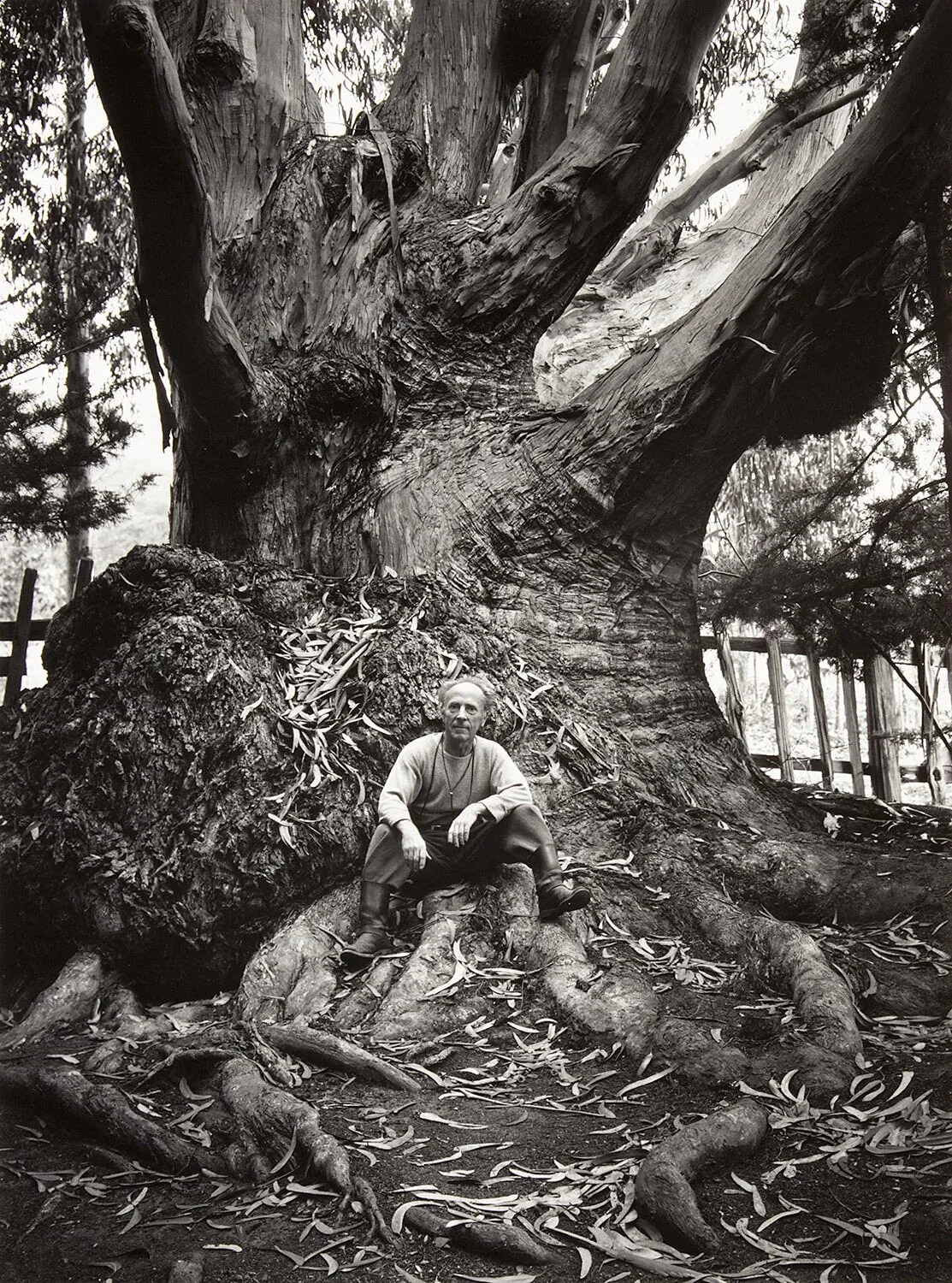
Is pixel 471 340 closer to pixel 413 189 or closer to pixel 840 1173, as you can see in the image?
pixel 413 189

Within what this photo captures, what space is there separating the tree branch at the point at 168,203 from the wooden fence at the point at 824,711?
11.4 ft

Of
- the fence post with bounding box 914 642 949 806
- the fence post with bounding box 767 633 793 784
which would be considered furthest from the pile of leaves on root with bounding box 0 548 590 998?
the fence post with bounding box 767 633 793 784

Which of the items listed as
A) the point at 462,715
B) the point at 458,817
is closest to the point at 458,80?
the point at 462,715

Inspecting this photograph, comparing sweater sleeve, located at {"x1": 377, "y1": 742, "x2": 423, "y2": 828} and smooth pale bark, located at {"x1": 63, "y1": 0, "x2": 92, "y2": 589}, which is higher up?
smooth pale bark, located at {"x1": 63, "y1": 0, "x2": 92, "y2": 589}

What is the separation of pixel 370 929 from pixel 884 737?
4.99 meters

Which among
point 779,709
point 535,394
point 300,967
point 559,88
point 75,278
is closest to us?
point 300,967

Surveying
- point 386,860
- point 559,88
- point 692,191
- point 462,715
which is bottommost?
point 386,860

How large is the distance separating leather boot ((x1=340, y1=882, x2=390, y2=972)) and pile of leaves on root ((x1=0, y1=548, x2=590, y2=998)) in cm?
17

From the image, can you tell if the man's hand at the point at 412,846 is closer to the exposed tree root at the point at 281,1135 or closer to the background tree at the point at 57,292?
the exposed tree root at the point at 281,1135

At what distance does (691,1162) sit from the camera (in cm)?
188

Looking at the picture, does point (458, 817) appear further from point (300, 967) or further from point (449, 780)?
point (300, 967)

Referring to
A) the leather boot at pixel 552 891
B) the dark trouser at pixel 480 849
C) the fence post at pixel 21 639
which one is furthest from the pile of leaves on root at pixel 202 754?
the fence post at pixel 21 639

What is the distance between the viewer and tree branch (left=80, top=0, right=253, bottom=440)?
2545 mm

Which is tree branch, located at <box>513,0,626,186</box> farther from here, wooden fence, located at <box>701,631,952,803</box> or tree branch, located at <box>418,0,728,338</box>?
wooden fence, located at <box>701,631,952,803</box>
